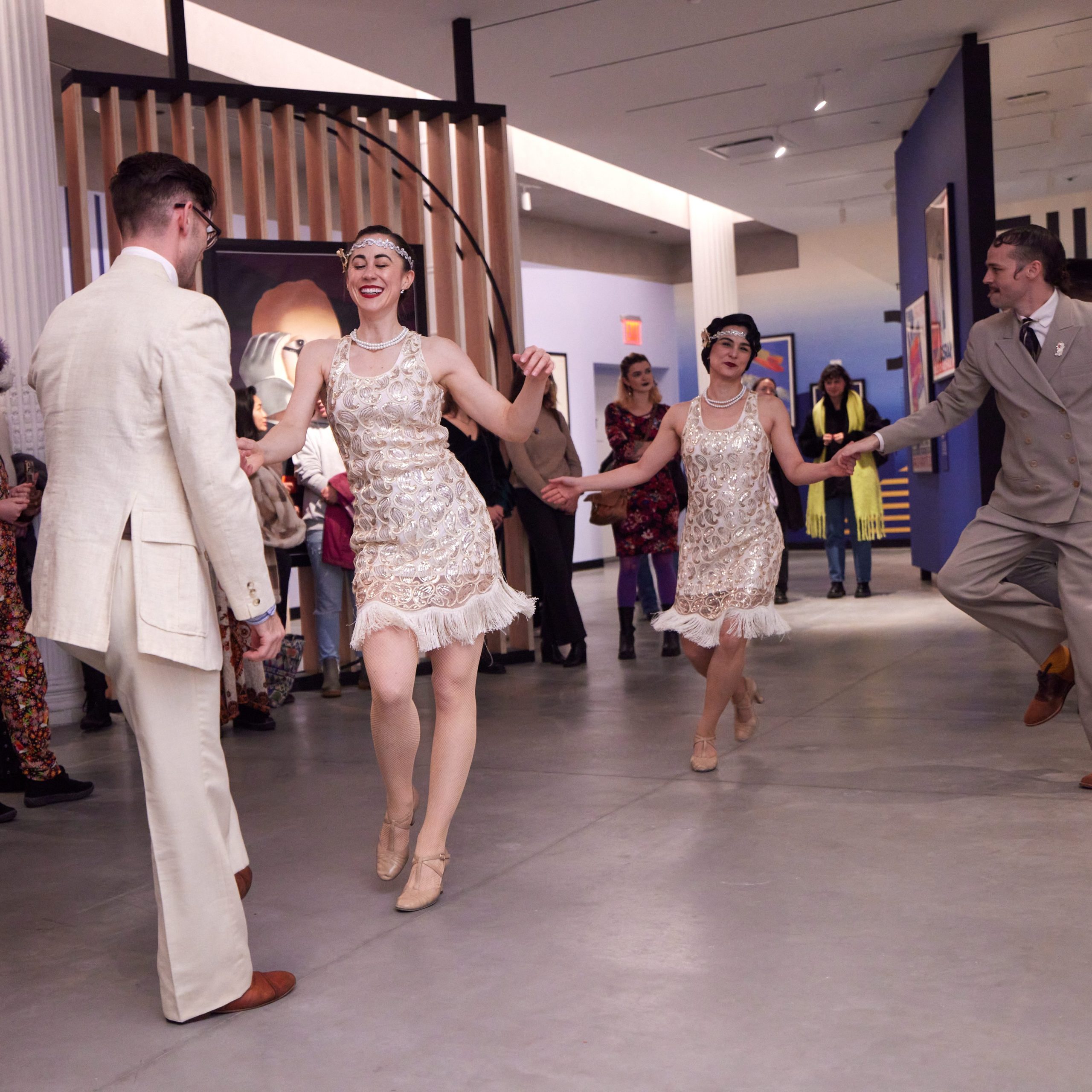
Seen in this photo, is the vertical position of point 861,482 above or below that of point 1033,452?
below

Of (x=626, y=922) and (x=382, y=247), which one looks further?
(x=382, y=247)

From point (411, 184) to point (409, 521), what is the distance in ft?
14.6

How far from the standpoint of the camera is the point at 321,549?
21.3 feet

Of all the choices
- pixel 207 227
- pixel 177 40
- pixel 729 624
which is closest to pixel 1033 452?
pixel 729 624

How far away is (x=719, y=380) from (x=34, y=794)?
2.93 meters

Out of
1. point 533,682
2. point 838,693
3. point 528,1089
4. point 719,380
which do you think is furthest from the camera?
point 533,682

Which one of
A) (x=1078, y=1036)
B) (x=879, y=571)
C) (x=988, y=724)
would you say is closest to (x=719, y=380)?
(x=988, y=724)

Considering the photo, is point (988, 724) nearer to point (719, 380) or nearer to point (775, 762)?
point (775, 762)

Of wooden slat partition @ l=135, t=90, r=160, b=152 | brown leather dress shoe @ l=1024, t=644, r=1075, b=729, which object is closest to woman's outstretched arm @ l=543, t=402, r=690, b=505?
brown leather dress shoe @ l=1024, t=644, r=1075, b=729

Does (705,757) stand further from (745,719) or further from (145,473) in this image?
(145,473)

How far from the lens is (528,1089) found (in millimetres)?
2145

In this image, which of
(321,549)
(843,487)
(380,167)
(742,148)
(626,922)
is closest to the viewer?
(626,922)

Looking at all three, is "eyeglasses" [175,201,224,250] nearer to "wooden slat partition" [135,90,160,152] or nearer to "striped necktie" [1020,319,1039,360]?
"striped necktie" [1020,319,1039,360]

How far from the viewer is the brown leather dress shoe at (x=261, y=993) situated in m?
2.53
